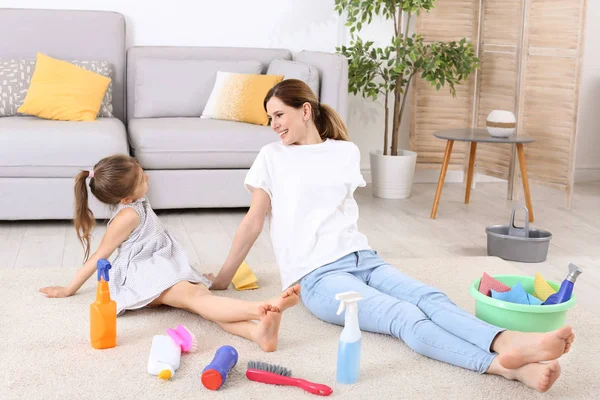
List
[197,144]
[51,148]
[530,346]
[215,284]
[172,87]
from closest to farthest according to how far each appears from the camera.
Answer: [530,346] < [215,284] < [51,148] < [197,144] < [172,87]

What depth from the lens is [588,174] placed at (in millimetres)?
5211

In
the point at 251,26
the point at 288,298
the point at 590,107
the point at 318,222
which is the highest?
the point at 251,26

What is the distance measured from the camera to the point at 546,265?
10.4ft

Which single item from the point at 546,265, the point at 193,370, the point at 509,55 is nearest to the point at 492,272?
the point at 546,265

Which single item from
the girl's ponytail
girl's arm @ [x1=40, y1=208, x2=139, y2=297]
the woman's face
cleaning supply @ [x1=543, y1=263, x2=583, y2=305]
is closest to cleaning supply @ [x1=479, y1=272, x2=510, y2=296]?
cleaning supply @ [x1=543, y1=263, x2=583, y2=305]

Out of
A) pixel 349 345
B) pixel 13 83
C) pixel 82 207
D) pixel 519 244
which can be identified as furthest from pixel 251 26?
pixel 349 345

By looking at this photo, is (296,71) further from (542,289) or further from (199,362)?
(199,362)

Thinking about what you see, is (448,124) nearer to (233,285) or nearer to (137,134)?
(137,134)

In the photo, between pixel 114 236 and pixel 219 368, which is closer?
pixel 219 368

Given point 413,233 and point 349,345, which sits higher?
point 349,345

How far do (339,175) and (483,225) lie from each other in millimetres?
1645

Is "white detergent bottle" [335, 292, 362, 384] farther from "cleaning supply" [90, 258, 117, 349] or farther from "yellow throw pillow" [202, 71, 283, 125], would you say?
"yellow throw pillow" [202, 71, 283, 125]

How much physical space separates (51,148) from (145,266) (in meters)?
→ 1.34

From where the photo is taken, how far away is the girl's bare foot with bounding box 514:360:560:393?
182 centimetres
